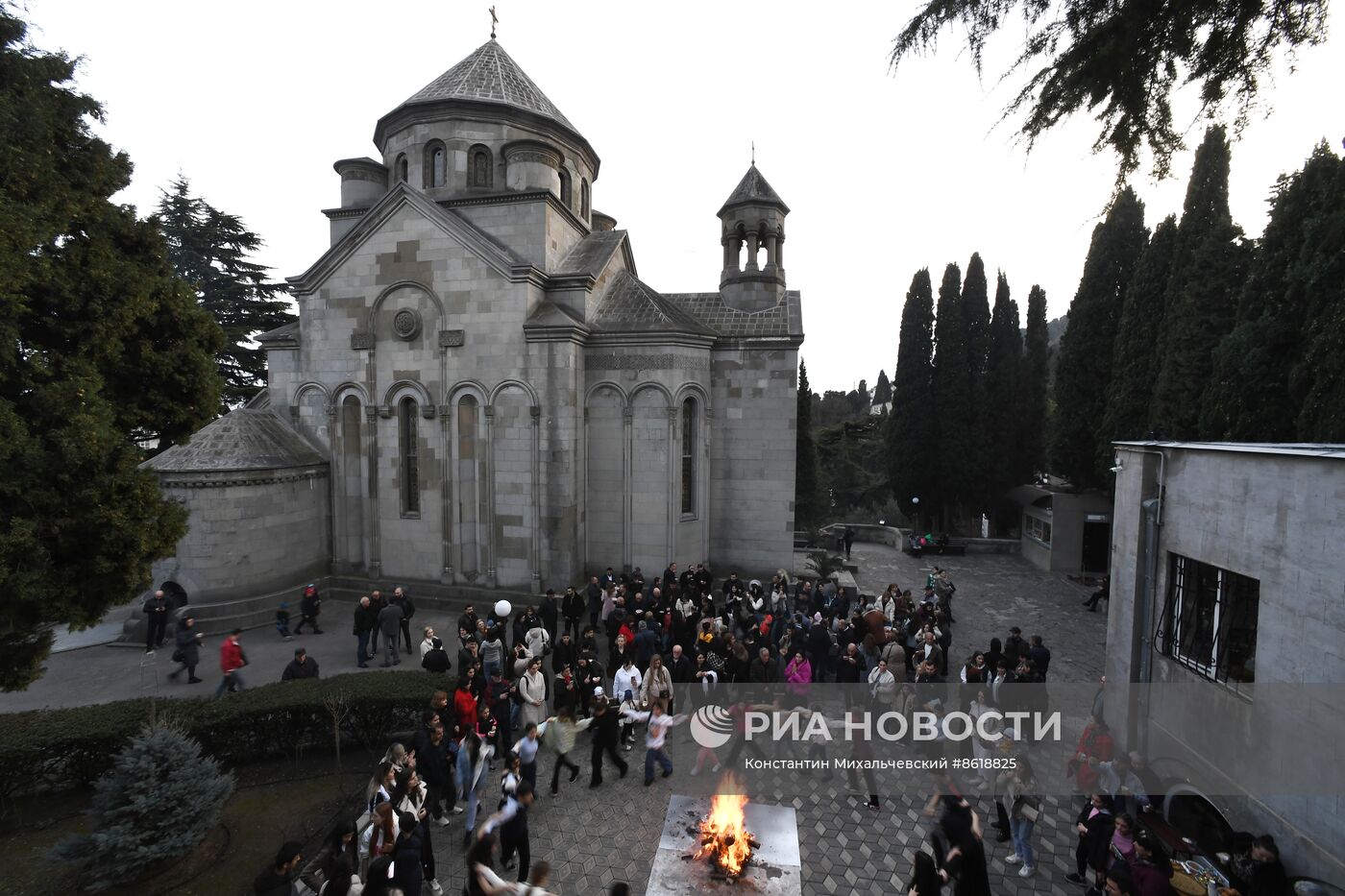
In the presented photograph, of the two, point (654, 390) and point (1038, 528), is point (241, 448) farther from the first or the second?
point (1038, 528)

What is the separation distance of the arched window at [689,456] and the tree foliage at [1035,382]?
18.3 m

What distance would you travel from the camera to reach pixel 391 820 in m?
6.08

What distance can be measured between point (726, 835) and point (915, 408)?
25.5 m

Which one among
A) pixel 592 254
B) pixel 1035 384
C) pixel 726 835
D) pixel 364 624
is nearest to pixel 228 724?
pixel 364 624

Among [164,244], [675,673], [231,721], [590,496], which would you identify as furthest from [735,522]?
[164,244]

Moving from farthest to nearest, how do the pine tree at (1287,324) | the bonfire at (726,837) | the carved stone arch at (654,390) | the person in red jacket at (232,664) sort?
the carved stone arch at (654,390) → the pine tree at (1287,324) → the person in red jacket at (232,664) → the bonfire at (726,837)

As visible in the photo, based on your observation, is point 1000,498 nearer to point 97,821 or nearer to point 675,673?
point 675,673

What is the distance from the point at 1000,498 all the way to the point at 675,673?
23305mm

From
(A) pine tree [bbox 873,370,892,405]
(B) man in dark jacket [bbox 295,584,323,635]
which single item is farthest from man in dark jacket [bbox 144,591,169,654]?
(A) pine tree [bbox 873,370,892,405]

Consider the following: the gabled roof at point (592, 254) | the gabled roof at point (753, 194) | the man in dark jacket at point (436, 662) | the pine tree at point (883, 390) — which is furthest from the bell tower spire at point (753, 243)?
the pine tree at point (883, 390)

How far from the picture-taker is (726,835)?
6.87m

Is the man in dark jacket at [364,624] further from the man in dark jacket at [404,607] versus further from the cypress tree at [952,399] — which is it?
the cypress tree at [952,399]

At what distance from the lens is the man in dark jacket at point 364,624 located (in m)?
12.2

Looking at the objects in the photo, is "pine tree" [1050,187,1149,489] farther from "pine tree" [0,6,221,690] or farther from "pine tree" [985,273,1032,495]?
"pine tree" [0,6,221,690]
